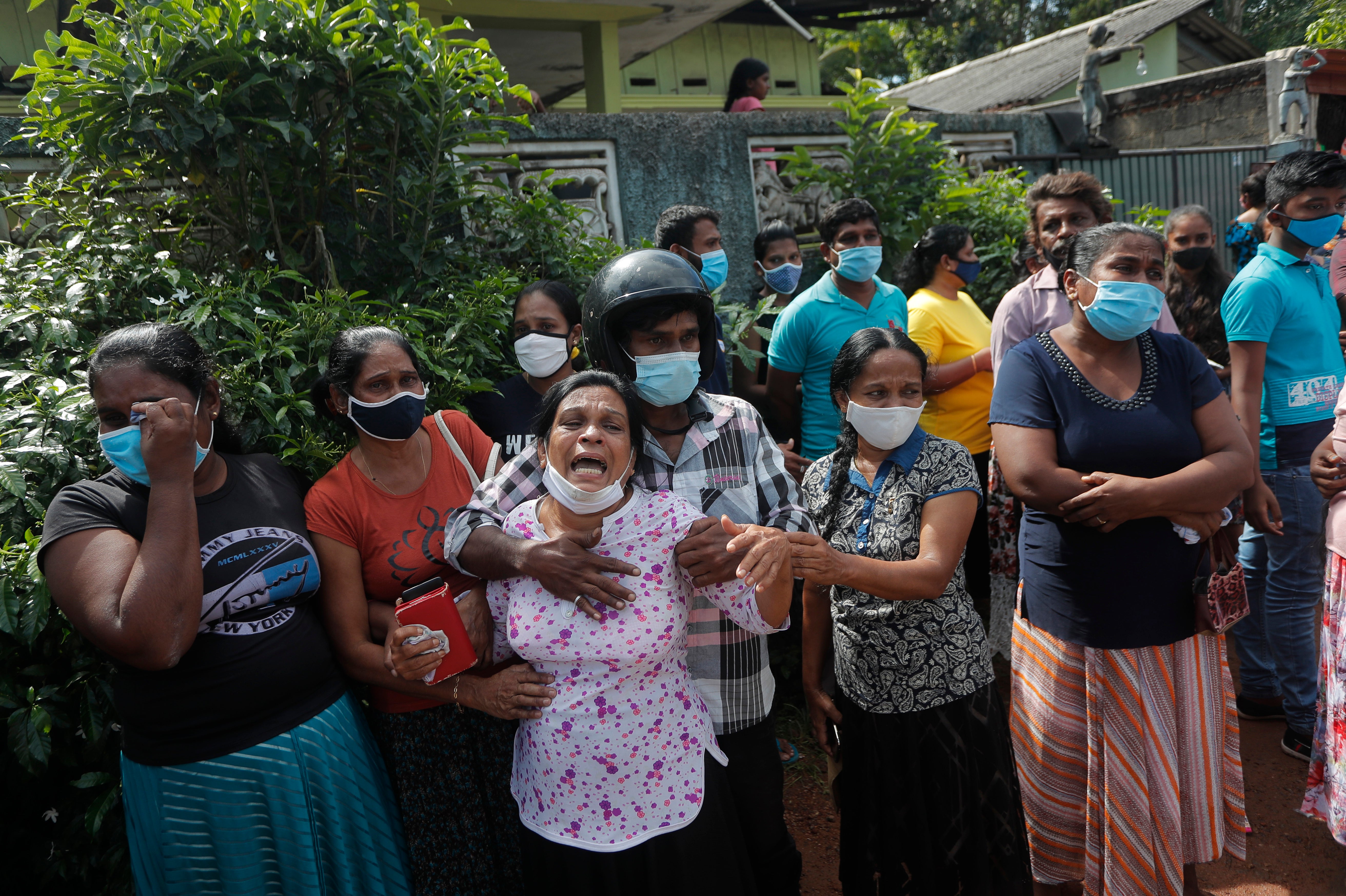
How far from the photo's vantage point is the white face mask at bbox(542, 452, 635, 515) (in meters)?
2.01

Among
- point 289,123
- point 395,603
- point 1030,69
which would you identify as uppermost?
point 1030,69

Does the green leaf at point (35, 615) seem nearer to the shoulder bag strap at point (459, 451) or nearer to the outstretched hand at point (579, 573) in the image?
the shoulder bag strap at point (459, 451)

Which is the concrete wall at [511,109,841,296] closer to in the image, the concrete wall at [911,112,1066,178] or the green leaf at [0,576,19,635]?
the concrete wall at [911,112,1066,178]

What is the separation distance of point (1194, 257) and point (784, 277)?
2.31 m

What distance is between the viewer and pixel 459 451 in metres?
2.58

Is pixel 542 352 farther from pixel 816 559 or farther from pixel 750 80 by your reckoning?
pixel 750 80

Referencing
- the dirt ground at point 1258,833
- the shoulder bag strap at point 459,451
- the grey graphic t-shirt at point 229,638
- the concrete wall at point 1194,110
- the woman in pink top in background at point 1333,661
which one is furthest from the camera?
→ the concrete wall at point 1194,110

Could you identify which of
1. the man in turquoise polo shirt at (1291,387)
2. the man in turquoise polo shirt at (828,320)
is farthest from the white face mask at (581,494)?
the man in turquoise polo shirt at (1291,387)

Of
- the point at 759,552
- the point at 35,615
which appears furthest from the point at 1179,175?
the point at 35,615

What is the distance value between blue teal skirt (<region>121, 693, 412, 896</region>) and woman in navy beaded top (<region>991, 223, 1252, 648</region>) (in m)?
2.04

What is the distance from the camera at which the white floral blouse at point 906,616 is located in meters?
2.41

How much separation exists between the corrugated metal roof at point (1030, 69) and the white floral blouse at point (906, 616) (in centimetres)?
1366

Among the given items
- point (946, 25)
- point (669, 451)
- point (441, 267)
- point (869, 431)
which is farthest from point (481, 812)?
point (946, 25)

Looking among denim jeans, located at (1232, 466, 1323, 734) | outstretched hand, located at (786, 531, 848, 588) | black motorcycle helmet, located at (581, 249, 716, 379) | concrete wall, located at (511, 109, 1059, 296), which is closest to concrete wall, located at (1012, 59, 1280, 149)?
concrete wall, located at (511, 109, 1059, 296)
